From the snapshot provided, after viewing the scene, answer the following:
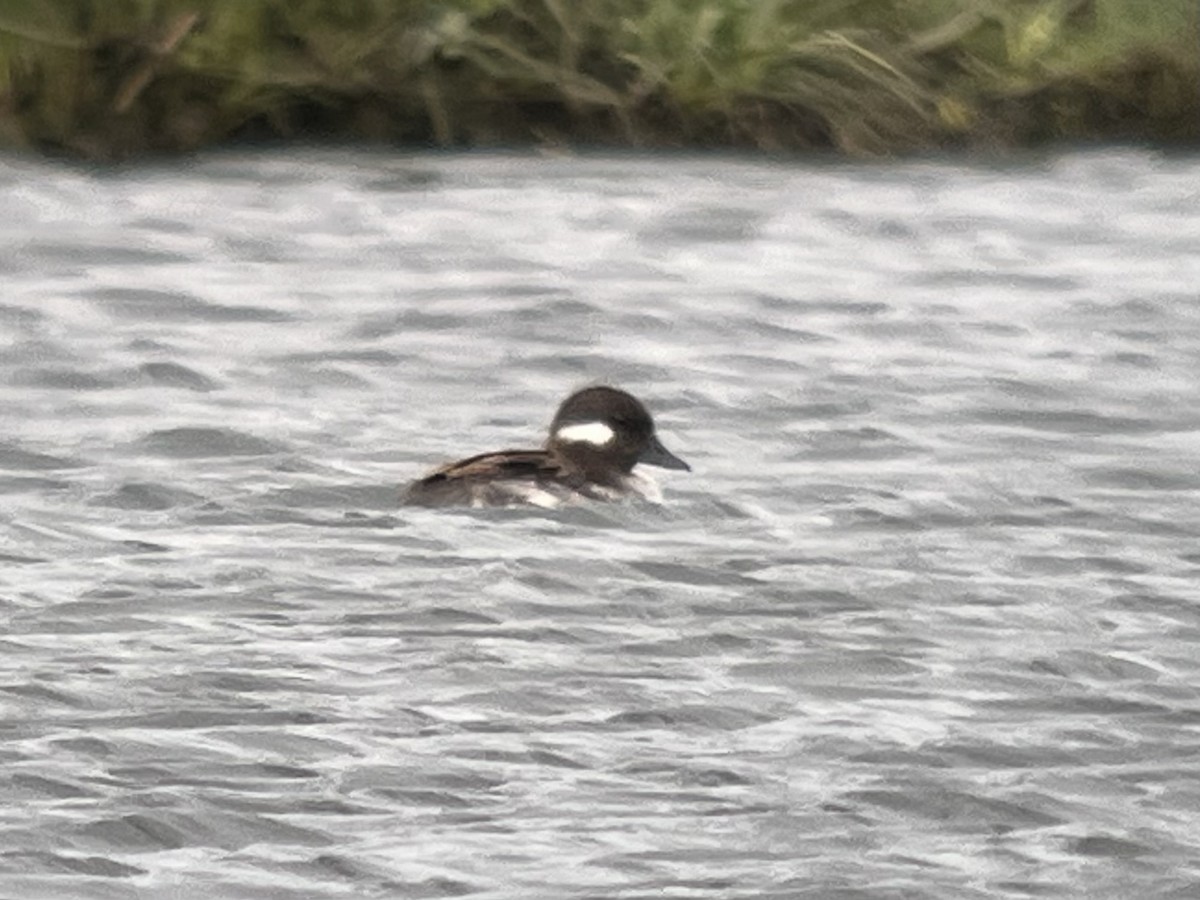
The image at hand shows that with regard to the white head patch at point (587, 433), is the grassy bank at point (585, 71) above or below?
above

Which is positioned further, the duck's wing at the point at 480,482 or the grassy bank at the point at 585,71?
the grassy bank at the point at 585,71

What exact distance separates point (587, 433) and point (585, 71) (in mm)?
7251

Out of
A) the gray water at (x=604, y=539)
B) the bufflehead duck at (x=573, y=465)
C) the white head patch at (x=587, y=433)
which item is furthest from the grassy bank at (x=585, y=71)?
the white head patch at (x=587, y=433)

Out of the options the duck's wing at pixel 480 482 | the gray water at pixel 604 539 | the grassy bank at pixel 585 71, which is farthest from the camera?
the grassy bank at pixel 585 71

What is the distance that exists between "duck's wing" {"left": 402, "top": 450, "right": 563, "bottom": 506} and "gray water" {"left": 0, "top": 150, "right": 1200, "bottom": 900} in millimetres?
59

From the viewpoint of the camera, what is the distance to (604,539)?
33.6 feet

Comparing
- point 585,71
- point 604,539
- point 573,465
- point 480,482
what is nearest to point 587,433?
point 573,465

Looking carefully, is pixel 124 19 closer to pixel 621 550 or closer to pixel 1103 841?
pixel 621 550

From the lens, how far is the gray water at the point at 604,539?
691cm

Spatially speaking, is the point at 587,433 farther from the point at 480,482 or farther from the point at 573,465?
the point at 480,482

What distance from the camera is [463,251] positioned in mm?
15781

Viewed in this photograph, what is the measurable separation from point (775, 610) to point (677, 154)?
366 inches

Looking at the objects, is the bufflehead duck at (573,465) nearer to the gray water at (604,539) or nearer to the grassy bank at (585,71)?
the gray water at (604,539)

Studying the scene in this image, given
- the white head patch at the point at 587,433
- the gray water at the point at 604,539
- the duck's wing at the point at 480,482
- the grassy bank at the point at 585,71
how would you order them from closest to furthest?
the gray water at the point at 604,539 < the duck's wing at the point at 480,482 < the white head patch at the point at 587,433 < the grassy bank at the point at 585,71
